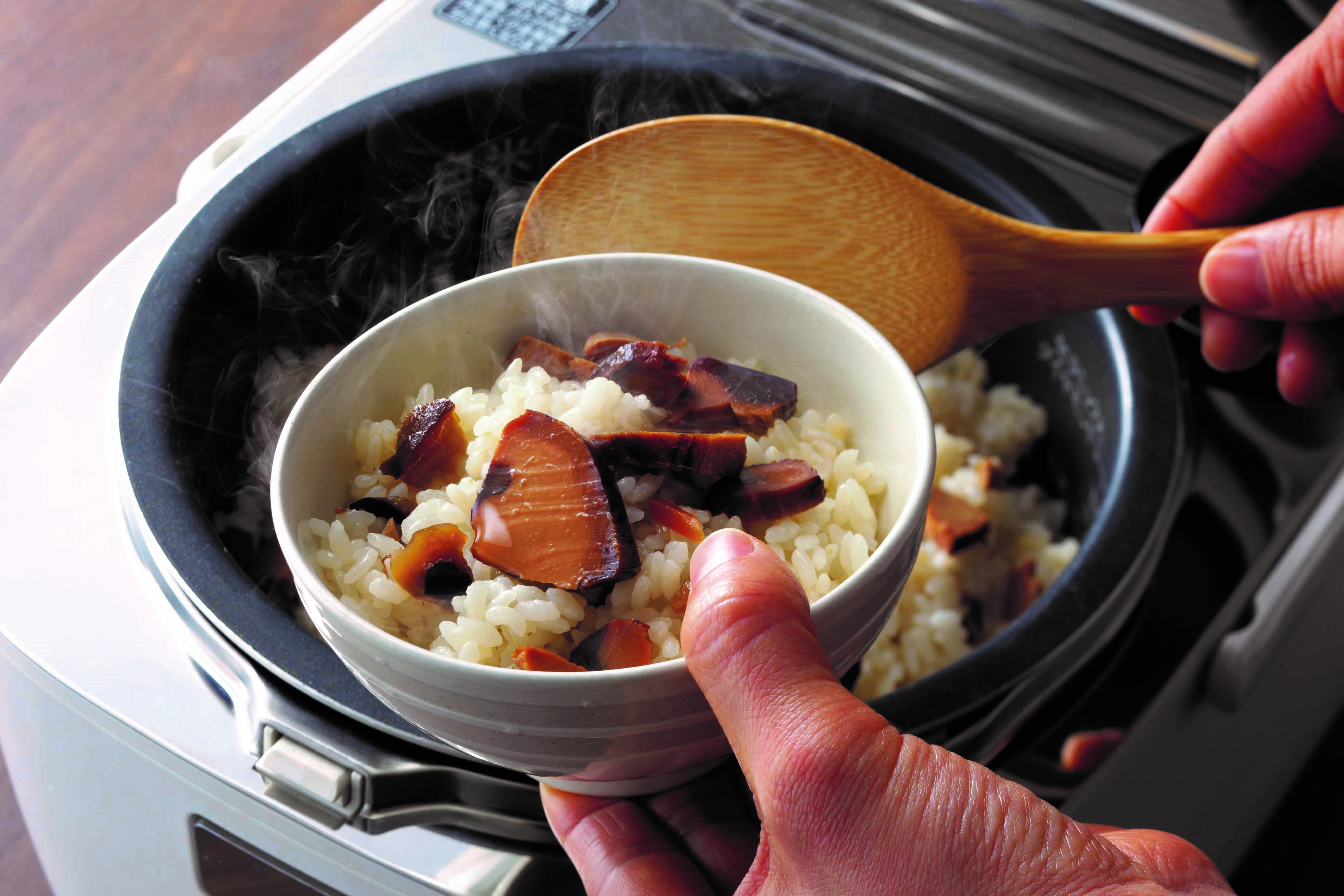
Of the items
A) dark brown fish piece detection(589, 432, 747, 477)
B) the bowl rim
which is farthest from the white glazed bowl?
dark brown fish piece detection(589, 432, 747, 477)

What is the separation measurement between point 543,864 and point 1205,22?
1.56m

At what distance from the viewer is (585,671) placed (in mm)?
591

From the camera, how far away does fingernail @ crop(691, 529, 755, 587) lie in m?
0.58

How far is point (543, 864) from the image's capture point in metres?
0.90

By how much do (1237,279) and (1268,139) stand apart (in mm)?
344

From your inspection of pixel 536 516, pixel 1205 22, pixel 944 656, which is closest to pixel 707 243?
pixel 536 516

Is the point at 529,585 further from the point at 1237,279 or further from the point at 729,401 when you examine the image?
the point at 1237,279

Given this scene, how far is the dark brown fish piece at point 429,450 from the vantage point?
0.74m

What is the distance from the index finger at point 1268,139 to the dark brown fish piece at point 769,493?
0.87 m

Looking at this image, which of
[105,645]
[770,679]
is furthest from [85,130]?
[770,679]

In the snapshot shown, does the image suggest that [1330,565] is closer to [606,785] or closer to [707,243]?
[707,243]

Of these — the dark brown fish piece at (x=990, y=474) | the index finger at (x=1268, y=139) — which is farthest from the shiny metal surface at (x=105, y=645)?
the index finger at (x=1268, y=139)

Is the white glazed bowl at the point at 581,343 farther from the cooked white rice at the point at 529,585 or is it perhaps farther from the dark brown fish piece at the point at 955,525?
the dark brown fish piece at the point at 955,525

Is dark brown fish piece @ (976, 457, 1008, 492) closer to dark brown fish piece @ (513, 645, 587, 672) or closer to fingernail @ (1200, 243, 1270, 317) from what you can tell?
fingernail @ (1200, 243, 1270, 317)
